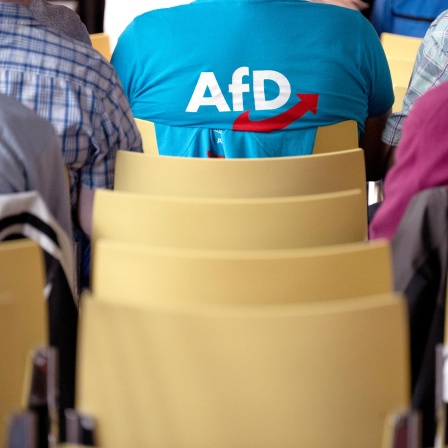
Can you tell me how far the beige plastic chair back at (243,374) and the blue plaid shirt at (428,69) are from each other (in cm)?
160

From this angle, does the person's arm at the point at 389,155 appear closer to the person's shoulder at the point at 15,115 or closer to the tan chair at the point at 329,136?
the tan chair at the point at 329,136

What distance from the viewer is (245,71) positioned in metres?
2.79

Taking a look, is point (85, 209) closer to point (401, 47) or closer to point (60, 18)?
point (60, 18)

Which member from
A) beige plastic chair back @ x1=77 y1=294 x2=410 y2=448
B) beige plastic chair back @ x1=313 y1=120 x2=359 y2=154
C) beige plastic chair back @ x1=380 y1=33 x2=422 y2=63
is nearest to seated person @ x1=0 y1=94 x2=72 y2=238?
beige plastic chair back @ x1=77 y1=294 x2=410 y2=448

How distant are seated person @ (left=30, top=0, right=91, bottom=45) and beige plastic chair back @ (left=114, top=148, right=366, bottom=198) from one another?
1.02 meters

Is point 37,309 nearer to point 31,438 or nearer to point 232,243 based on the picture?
point 31,438

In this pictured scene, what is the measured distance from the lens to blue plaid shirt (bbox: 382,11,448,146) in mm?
2938

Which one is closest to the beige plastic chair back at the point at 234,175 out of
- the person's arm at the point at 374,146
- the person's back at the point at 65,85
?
the person's back at the point at 65,85

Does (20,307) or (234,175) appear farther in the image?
(234,175)

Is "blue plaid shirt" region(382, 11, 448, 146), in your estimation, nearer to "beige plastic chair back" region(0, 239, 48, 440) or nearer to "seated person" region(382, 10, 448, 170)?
"seated person" region(382, 10, 448, 170)

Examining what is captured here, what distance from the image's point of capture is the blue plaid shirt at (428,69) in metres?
2.94

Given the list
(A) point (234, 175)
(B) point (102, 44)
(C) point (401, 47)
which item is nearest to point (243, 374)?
(A) point (234, 175)

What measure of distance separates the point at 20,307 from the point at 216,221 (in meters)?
0.49

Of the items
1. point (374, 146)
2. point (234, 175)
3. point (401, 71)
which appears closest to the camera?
point (234, 175)
